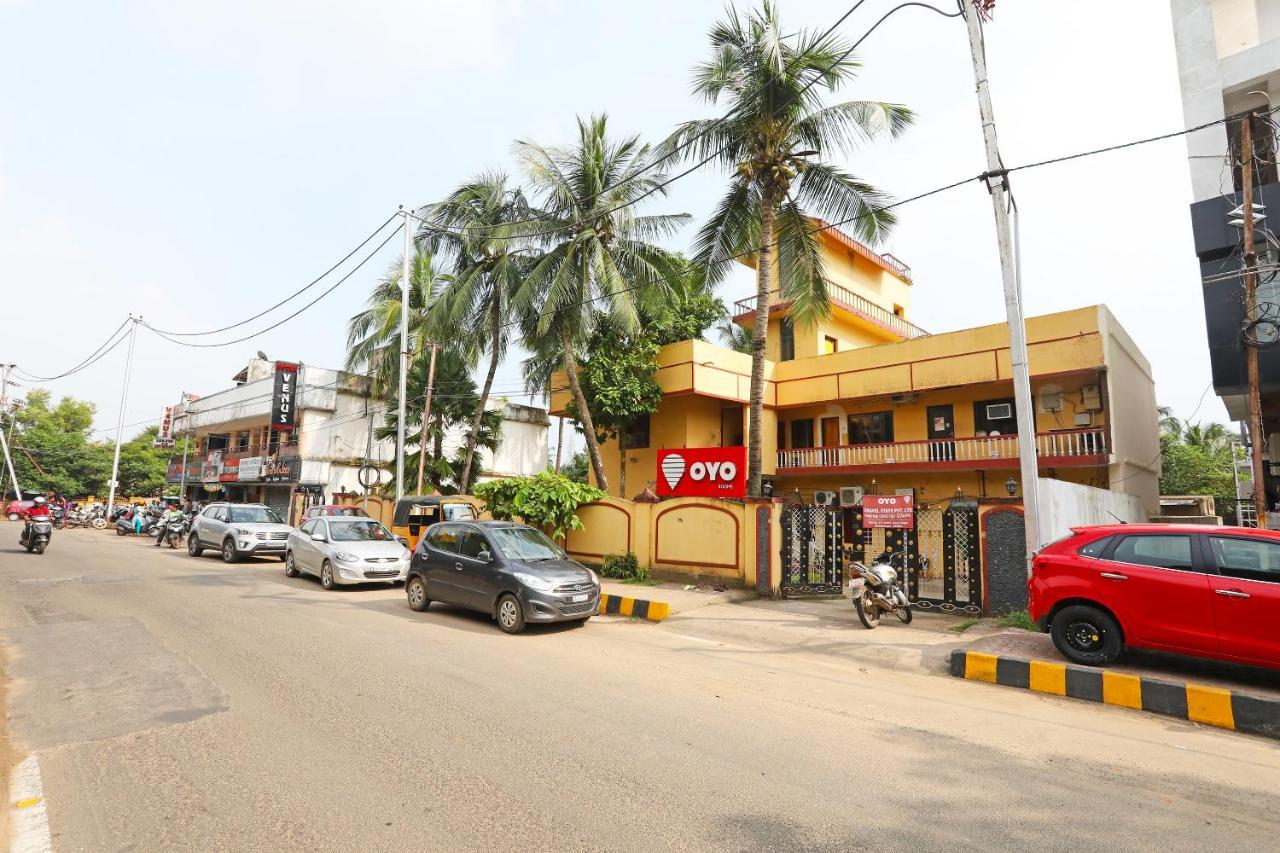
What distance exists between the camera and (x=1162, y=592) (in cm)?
635

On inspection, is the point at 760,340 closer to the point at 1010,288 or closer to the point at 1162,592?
the point at 1010,288

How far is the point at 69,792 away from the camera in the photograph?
3.79 m

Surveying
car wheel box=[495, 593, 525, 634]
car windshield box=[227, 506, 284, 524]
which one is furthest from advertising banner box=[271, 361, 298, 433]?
car wheel box=[495, 593, 525, 634]

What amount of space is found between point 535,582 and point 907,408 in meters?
16.0

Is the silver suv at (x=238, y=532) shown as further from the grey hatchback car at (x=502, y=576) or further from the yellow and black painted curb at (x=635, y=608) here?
the yellow and black painted curb at (x=635, y=608)

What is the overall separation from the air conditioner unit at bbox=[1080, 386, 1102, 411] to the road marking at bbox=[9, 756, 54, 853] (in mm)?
20006

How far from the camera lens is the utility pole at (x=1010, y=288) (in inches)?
348

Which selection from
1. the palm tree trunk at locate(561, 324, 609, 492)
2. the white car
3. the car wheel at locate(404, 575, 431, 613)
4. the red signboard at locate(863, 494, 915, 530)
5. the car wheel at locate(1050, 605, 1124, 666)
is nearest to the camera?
the car wheel at locate(1050, 605, 1124, 666)

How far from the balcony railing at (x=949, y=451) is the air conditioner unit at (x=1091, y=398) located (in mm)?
941

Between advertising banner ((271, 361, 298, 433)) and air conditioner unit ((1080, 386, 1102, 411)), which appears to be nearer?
air conditioner unit ((1080, 386, 1102, 411))

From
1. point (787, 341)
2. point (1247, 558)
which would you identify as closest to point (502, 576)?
point (1247, 558)

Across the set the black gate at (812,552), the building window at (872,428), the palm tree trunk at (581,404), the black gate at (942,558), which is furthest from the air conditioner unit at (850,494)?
the black gate at (942,558)

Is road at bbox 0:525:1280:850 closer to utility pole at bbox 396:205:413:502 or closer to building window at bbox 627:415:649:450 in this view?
utility pole at bbox 396:205:413:502

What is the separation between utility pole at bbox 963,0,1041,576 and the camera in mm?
8836
